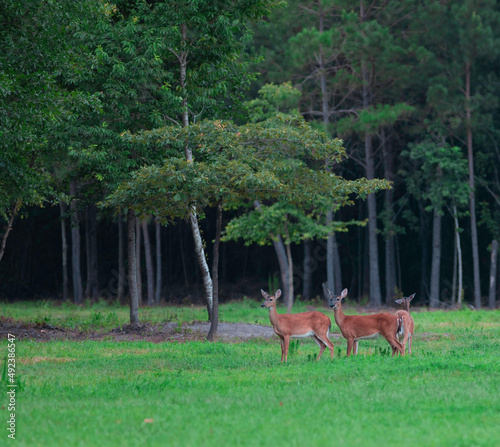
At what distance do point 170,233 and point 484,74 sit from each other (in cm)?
2099

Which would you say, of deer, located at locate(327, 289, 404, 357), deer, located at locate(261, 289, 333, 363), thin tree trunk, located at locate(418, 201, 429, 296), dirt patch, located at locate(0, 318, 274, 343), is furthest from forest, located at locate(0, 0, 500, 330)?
deer, located at locate(327, 289, 404, 357)

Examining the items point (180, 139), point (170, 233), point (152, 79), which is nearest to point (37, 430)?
point (180, 139)

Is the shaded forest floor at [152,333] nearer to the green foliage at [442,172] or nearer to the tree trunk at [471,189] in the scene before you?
the green foliage at [442,172]

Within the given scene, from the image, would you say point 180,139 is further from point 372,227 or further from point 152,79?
point 372,227

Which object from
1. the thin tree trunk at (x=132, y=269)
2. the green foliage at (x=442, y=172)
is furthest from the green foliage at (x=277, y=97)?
the thin tree trunk at (x=132, y=269)

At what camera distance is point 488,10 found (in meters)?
31.4

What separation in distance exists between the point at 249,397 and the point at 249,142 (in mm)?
8003

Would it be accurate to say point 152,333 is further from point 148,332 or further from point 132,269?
point 132,269

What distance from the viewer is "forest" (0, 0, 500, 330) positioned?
16.0 m

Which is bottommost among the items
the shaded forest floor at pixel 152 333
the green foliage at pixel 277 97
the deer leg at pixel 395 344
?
the shaded forest floor at pixel 152 333

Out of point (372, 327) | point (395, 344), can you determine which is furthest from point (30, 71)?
point (395, 344)

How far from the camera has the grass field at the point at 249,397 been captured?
732cm

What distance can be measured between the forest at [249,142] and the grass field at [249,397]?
3.96 meters

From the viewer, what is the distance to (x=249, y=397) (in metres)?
9.31
